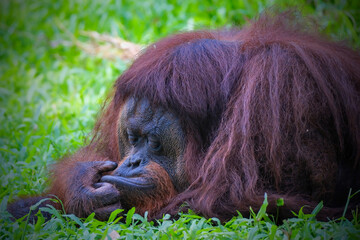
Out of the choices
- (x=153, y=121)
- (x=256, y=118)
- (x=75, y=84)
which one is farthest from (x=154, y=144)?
(x=75, y=84)

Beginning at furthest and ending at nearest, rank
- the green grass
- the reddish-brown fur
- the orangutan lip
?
the orangutan lip < the reddish-brown fur < the green grass

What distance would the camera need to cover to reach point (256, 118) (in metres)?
2.60

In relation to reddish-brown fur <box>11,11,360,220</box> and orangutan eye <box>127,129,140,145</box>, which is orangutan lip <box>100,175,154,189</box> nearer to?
reddish-brown fur <box>11,11,360,220</box>

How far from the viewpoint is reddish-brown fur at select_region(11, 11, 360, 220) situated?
2.52m

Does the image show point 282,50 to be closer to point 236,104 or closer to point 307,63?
point 307,63

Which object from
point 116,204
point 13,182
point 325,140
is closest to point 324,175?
point 325,140

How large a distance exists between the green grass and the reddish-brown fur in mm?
183

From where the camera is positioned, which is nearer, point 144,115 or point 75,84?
point 144,115

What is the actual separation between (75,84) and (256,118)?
9.99ft

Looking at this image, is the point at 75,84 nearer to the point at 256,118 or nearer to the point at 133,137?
the point at 133,137

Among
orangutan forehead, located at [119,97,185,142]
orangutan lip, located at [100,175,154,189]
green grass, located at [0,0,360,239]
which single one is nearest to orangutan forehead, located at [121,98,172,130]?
orangutan forehead, located at [119,97,185,142]

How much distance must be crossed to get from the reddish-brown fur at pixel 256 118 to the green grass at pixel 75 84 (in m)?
0.18

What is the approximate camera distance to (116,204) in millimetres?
2650

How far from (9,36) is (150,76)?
4.01 metres
